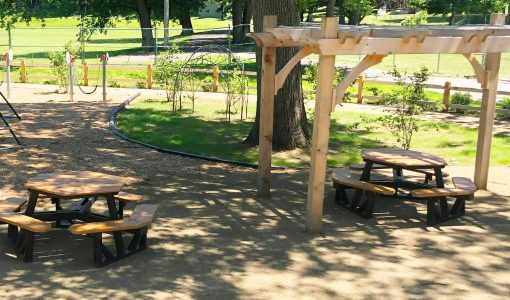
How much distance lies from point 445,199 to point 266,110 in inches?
103

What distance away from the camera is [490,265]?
695 cm

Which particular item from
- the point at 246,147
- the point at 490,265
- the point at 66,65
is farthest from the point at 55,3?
the point at 490,265

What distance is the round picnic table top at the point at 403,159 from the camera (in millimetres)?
8852

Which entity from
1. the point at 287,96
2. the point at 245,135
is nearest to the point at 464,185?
the point at 287,96

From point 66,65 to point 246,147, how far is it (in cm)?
1044

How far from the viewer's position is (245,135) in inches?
566

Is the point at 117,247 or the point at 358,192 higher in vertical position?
the point at 358,192

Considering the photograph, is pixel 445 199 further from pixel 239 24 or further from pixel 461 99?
pixel 239 24

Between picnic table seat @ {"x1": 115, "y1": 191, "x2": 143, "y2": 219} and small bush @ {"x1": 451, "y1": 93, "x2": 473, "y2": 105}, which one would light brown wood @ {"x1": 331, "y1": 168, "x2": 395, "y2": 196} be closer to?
picnic table seat @ {"x1": 115, "y1": 191, "x2": 143, "y2": 219}

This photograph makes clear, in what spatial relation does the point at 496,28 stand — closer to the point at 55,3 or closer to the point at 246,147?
the point at 246,147

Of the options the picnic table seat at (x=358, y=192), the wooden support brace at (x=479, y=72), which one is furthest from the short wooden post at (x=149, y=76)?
the wooden support brace at (x=479, y=72)

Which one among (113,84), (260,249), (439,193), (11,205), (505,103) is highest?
(505,103)

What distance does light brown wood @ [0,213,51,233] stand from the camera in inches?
254

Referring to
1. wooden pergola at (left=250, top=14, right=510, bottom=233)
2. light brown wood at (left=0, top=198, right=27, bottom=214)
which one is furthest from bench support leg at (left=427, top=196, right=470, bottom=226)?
light brown wood at (left=0, top=198, right=27, bottom=214)
